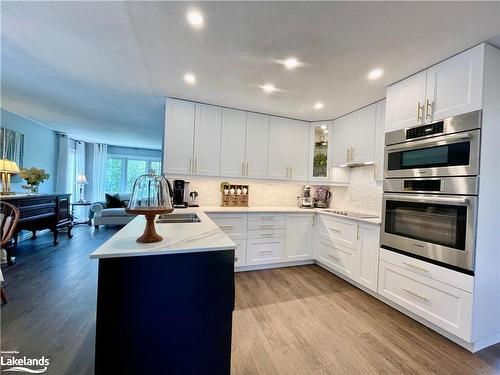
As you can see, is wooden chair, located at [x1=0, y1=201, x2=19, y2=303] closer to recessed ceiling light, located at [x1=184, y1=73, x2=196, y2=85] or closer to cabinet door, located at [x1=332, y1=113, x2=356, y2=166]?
recessed ceiling light, located at [x1=184, y1=73, x2=196, y2=85]

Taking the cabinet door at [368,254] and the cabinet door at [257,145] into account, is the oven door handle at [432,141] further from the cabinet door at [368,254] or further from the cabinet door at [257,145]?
the cabinet door at [257,145]

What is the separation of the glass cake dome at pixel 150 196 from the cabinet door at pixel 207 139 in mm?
1594

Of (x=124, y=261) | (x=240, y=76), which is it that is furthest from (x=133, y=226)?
(x=240, y=76)

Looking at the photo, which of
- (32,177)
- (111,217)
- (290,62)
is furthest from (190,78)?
(111,217)

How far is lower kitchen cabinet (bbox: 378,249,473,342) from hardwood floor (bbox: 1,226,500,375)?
17 centimetres

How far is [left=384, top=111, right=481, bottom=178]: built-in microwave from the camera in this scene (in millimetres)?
1604

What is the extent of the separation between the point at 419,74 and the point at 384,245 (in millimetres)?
1680

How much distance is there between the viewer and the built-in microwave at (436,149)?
1.60 meters

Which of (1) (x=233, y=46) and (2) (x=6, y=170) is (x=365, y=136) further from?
(2) (x=6, y=170)

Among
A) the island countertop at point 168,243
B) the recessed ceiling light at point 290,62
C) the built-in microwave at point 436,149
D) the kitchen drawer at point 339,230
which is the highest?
the recessed ceiling light at point 290,62

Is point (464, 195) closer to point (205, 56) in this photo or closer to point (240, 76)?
point (240, 76)

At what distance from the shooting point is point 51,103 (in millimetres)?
3412

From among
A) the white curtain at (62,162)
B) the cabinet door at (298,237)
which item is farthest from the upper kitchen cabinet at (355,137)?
the white curtain at (62,162)

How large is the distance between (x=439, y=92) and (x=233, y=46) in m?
1.80
